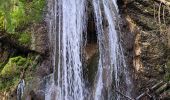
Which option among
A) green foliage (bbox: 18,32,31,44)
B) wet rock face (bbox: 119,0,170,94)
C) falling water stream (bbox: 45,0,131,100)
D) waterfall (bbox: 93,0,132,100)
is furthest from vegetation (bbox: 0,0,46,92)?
wet rock face (bbox: 119,0,170,94)

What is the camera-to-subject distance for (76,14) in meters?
8.55

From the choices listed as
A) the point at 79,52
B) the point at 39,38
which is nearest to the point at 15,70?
the point at 39,38

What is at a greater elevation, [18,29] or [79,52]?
[18,29]

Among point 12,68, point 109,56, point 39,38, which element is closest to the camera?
point 12,68

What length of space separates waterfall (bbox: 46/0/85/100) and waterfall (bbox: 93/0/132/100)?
34 cm

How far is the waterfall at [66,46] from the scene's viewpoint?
7953mm

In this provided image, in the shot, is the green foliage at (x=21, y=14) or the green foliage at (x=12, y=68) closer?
the green foliage at (x=12, y=68)

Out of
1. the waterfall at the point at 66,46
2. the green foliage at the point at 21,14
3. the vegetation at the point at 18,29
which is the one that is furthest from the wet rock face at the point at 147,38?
the vegetation at the point at 18,29

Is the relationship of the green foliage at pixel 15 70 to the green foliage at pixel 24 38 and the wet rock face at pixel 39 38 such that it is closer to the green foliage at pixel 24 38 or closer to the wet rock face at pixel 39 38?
the wet rock face at pixel 39 38

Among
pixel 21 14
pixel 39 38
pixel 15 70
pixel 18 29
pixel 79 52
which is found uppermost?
pixel 21 14

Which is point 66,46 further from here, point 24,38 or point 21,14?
point 21,14

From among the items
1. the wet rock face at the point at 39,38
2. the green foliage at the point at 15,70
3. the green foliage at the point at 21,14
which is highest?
the green foliage at the point at 21,14

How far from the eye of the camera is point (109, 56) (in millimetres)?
8383

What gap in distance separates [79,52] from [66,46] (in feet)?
0.92
